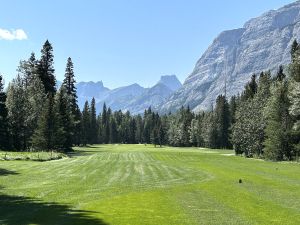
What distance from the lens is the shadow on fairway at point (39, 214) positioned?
17.8m

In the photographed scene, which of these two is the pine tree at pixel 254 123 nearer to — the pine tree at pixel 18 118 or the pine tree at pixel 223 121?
the pine tree at pixel 18 118

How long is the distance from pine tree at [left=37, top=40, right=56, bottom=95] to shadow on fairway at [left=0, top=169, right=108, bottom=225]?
84.1 m

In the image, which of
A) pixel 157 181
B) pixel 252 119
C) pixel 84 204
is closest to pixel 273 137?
pixel 252 119

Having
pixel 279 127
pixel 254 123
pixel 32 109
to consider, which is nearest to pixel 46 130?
pixel 32 109

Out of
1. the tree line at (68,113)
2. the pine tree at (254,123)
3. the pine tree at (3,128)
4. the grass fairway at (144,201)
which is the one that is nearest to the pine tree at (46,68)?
the tree line at (68,113)

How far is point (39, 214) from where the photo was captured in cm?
1964

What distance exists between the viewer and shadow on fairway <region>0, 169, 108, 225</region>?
58.4ft

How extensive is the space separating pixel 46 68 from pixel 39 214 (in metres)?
89.6

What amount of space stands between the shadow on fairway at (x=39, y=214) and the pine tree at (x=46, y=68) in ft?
276

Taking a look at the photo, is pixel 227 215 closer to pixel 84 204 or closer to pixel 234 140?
pixel 84 204

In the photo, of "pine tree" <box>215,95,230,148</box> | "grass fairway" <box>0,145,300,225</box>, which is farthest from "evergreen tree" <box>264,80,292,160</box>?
"pine tree" <box>215,95,230,148</box>

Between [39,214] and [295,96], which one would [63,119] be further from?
[39,214]

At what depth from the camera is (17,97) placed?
3647 inches

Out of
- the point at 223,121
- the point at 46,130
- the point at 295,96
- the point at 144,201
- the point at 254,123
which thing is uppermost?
the point at 223,121
